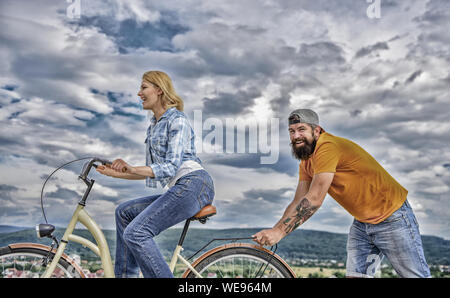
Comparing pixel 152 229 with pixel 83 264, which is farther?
pixel 83 264

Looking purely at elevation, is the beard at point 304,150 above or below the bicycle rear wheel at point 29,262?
above

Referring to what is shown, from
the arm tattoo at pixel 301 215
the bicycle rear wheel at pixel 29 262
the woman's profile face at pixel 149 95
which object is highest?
the woman's profile face at pixel 149 95

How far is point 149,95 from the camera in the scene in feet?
11.8

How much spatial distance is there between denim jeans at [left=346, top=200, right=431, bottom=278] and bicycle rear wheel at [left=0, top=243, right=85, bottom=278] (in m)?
2.37

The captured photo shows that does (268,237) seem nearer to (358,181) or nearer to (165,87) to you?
(358,181)

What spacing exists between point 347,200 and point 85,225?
221 cm

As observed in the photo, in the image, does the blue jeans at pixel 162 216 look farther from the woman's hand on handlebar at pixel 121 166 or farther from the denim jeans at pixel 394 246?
the denim jeans at pixel 394 246

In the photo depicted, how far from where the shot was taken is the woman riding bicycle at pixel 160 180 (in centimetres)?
319

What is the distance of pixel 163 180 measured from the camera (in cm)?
349

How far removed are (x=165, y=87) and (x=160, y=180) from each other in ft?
2.65

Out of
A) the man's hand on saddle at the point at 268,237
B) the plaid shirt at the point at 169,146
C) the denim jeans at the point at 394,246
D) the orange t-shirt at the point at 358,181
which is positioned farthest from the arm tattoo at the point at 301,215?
the plaid shirt at the point at 169,146

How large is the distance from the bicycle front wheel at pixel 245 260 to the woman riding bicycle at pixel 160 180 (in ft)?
1.17
